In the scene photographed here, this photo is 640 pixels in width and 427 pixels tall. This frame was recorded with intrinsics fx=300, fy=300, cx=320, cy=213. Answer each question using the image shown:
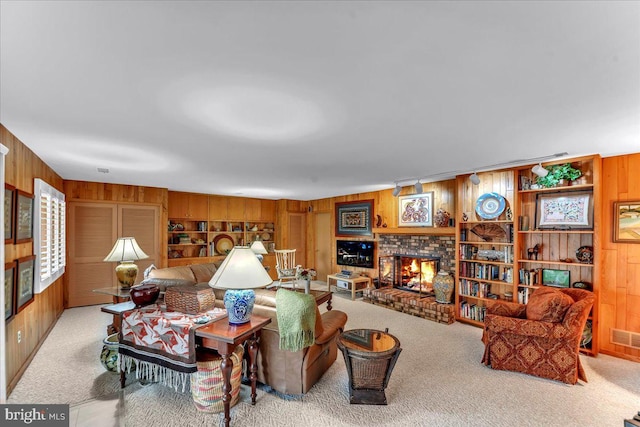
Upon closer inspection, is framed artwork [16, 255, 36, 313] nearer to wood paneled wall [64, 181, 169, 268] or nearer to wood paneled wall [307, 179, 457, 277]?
wood paneled wall [64, 181, 169, 268]

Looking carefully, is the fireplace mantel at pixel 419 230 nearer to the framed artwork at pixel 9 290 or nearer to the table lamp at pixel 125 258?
the table lamp at pixel 125 258

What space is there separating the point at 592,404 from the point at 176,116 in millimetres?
4081

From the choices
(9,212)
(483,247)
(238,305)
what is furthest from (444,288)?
(9,212)

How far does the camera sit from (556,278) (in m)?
3.87

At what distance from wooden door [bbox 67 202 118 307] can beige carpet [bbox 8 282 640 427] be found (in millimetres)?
1960

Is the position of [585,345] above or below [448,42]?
below

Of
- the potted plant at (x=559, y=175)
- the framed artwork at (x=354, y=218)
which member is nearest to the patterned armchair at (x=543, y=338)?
the potted plant at (x=559, y=175)

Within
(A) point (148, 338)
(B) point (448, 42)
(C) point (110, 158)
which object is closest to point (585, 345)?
(B) point (448, 42)

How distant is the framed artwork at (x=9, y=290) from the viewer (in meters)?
2.49

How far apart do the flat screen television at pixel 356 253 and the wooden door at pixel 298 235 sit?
142 cm

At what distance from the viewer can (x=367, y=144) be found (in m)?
2.95

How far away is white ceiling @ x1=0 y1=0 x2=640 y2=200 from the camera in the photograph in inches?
45.3

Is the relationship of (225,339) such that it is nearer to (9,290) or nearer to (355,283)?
(9,290)

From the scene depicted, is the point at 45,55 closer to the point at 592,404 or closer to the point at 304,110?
the point at 304,110
